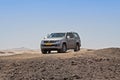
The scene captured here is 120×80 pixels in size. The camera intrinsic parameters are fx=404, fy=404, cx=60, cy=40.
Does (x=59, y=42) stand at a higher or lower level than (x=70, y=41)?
lower

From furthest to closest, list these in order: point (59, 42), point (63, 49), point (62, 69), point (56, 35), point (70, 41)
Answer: point (70, 41) → point (56, 35) → point (63, 49) → point (59, 42) → point (62, 69)

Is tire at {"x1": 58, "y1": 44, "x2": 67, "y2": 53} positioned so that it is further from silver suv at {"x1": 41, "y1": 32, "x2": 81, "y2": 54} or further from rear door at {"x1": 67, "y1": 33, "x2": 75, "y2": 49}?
rear door at {"x1": 67, "y1": 33, "x2": 75, "y2": 49}

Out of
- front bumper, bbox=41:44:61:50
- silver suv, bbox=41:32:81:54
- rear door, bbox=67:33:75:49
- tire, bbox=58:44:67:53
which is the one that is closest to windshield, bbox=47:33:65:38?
silver suv, bbox=41:32:81:54

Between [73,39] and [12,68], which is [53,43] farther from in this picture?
[12,68]

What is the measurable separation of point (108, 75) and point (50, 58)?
171 inches

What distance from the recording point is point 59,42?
31578 mm

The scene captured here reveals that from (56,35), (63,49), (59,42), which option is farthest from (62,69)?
(56,35)

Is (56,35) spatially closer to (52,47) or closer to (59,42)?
(59,42)

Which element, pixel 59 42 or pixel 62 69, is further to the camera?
pixel 59 42

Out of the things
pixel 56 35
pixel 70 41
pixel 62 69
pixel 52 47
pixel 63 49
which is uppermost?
pixel 56 35

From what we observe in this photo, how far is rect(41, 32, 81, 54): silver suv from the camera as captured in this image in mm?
31641

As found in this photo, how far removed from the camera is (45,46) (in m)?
31.8

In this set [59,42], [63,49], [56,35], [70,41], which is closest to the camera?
[59,42]

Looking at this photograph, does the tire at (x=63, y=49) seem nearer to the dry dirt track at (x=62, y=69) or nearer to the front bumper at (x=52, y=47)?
the front bumper at (x=52, y=47)
